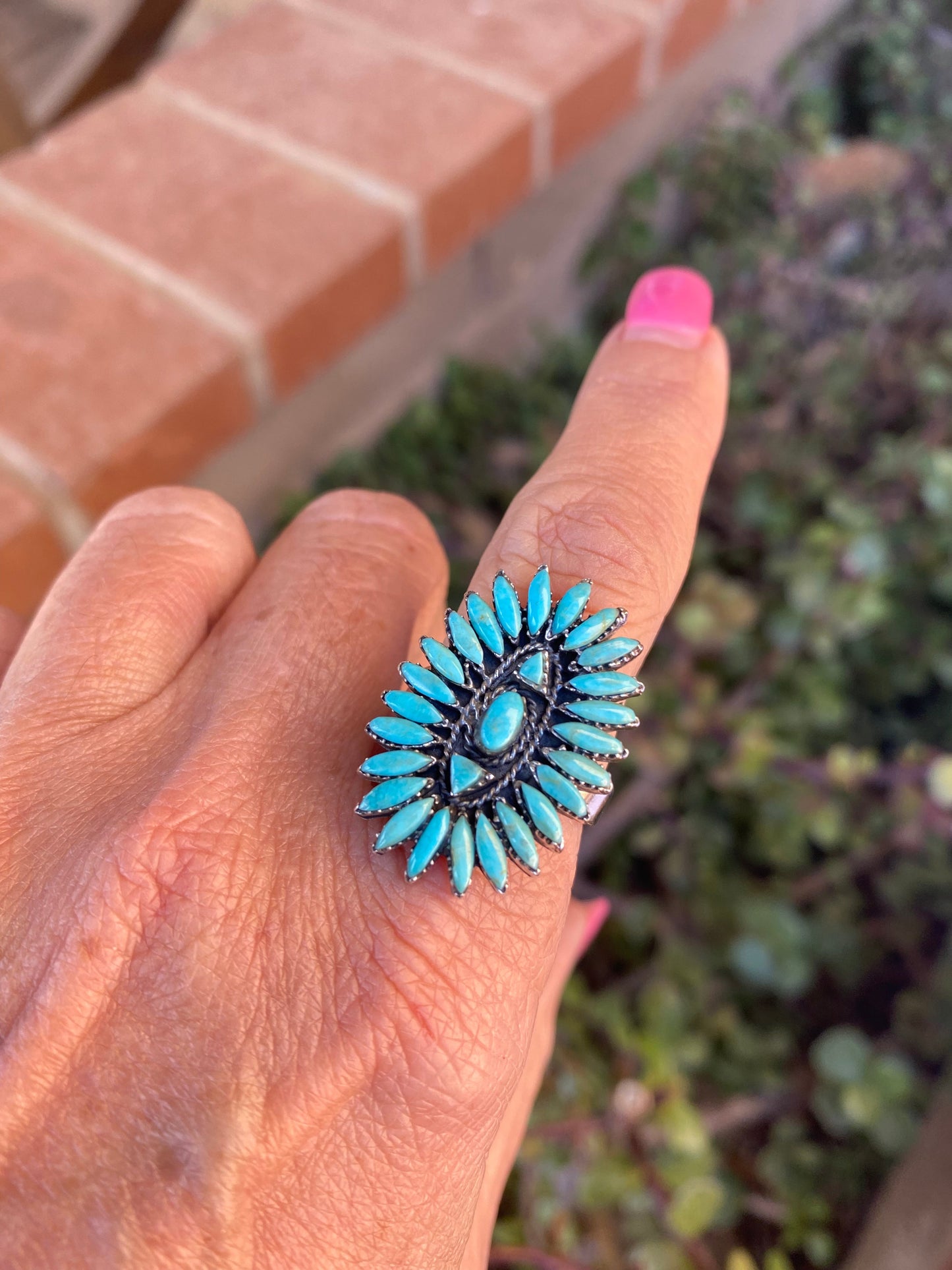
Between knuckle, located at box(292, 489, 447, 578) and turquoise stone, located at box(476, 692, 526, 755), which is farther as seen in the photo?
knuckle, located at box(292, 489, 447, 578)

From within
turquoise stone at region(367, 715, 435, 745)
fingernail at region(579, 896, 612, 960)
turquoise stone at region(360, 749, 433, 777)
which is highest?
turquoise stone at region(367, 715, 435, 745)

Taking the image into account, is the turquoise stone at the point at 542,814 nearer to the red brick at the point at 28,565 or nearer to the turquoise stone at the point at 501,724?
the turquoise stone at the point at 501,724

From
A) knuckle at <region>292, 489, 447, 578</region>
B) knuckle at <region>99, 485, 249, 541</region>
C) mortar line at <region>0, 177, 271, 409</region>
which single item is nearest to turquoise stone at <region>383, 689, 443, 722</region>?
knuckle at <region>292, 489, 447, 578</region>

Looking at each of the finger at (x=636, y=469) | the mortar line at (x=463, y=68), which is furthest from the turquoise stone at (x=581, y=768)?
the mortar line at (x=463, y=68)

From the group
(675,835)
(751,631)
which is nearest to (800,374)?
(751,631)

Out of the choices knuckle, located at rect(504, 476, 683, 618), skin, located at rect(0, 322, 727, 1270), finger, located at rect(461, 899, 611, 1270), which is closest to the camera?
skin, located at rect(0, 322, 727, 1270)

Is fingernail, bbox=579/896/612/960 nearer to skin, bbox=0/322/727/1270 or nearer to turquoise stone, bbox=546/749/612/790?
skin, bbox=0/322/727/1270

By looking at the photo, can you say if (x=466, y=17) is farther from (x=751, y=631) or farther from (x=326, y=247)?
(x=751, y=631)
